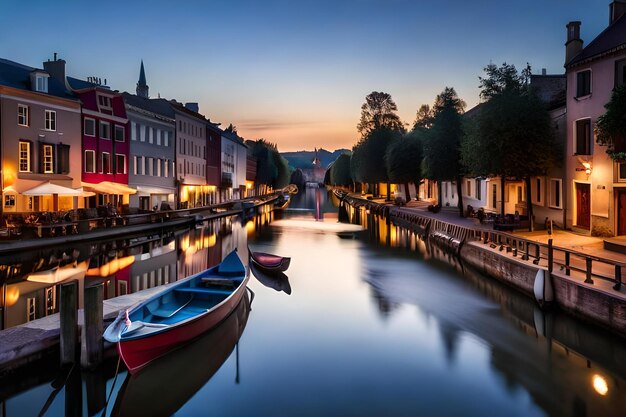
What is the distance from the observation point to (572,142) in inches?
1171

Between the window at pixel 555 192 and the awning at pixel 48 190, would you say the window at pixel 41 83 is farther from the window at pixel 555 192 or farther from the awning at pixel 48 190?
the window at pixel 555 192

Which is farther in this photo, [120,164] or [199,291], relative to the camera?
[120,164]

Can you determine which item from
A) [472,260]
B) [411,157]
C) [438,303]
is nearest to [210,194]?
[411,157]

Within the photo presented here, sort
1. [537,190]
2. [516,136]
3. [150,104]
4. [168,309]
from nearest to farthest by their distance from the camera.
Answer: [168,309], [516,136], [537,190], [150,104]

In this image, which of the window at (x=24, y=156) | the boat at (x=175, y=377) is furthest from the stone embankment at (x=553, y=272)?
the window at (x=24, y=156)

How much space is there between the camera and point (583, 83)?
93.6ft

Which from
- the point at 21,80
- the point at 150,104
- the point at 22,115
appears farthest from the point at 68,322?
the point at 150,104

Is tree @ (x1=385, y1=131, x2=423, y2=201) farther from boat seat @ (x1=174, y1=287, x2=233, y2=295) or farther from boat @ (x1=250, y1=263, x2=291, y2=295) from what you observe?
boat seat @ (x1=174, y1=287, x2=233, y2=295)

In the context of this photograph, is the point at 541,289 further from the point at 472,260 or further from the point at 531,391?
the point at 472,260

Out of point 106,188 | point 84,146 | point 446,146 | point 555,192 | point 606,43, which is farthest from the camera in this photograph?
point 446,146

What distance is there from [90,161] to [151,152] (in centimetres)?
1288

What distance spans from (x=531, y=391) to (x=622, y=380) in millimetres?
2642

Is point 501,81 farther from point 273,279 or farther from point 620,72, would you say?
point 273,279

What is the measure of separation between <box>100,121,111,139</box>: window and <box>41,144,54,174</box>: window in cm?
715
